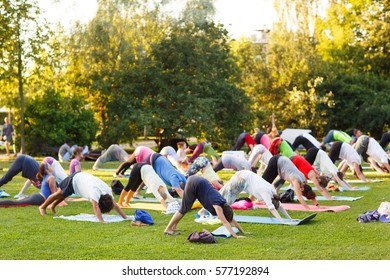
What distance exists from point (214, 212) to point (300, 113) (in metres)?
29.5

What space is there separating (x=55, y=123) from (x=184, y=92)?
6.12 metres

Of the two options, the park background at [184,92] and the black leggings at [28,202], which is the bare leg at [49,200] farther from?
the black leggings at [28,202]

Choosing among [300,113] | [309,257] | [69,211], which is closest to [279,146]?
[69,211]

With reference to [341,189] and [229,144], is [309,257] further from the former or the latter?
[229,144]

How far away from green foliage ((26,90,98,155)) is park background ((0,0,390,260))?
0.05m

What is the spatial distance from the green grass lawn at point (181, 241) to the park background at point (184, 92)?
29 mm

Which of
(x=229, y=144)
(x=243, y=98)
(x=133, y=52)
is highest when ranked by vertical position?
(x=133, y=52)

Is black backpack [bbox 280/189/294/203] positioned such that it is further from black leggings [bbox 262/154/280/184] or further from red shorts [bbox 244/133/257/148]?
red shorts [bbox 244/133/257/148]

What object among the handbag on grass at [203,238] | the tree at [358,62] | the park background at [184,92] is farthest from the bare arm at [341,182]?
the tree at [358,62]

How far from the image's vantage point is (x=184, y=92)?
3206 cm

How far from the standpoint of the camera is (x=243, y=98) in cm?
3366

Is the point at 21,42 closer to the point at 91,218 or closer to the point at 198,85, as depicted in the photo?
the point at 198,85

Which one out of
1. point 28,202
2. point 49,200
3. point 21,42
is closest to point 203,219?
point 49,200

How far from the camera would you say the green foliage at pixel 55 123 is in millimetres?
30672
